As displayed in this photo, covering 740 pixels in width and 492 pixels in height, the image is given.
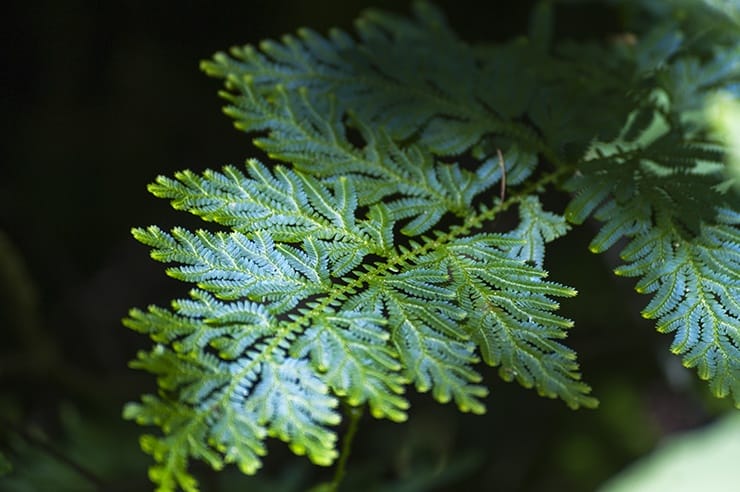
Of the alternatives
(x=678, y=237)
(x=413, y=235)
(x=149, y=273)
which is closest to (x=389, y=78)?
(x=413, y=235)

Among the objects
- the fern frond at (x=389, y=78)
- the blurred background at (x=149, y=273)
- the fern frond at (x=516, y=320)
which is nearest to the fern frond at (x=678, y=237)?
the fern frond at (x=516, y=320)

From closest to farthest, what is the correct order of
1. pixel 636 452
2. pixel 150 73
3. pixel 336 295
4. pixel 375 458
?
pixel 336 295, pixel 375 458, pixel 636 452, pixel 150 73

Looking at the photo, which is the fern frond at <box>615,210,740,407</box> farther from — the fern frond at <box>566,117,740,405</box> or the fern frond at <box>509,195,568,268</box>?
the fern frond at <box>509,195,568,268</box>

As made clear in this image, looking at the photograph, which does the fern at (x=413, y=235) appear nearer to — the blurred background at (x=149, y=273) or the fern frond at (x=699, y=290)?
the fern frond at (x=699, y=290)

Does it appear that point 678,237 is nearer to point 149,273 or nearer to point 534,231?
point 534,231

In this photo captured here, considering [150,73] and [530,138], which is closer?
[530,138]

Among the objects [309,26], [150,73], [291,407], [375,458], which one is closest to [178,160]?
[150,73]

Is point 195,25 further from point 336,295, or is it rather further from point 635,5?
point 336,295
